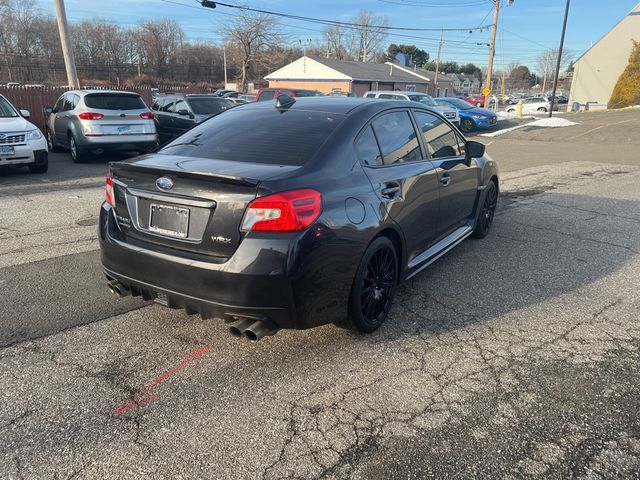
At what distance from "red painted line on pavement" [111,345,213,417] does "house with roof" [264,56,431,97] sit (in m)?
45.9

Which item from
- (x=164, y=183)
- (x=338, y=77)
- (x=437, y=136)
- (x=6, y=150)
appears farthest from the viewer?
(x=338, y=77)

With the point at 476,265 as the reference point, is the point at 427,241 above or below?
above

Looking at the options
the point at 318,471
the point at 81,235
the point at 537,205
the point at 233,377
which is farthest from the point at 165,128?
the point at 318,471

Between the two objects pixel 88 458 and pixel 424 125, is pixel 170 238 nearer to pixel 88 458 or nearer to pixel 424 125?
pixel 88 458

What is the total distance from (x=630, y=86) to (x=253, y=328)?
148ft

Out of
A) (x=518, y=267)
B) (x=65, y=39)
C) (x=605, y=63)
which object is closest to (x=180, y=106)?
(x=65, y=39)

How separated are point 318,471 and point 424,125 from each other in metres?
3.13

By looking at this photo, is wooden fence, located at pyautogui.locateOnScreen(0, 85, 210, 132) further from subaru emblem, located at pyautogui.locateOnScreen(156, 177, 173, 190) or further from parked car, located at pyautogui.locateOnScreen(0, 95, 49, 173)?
subaru emblem, located at pyautogui.locateOnScreen(156, 177, 173, 190)

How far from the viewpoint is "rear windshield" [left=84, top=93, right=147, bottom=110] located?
1070 cm

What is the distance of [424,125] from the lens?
4305 millimetres

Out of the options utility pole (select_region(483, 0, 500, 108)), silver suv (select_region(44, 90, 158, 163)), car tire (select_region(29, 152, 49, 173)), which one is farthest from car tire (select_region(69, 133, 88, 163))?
utility pole (select_region(483, 0, 500, 108))

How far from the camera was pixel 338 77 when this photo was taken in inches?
1945

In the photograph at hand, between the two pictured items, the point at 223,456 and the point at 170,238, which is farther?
the point at 170,238

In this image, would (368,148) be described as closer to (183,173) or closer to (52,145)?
(183,173)
